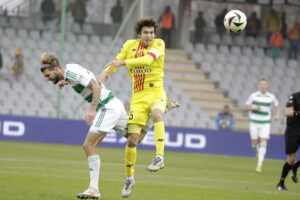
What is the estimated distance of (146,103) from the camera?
1291cm

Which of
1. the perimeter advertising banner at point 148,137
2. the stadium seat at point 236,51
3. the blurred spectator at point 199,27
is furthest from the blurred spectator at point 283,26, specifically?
the perimeter advertising banner at point 148,137

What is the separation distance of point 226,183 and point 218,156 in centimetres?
1001

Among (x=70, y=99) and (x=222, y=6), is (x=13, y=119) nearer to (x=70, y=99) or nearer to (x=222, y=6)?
(x=70, y=99)

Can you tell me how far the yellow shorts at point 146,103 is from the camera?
12.6 metres

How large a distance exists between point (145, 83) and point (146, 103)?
35 cm

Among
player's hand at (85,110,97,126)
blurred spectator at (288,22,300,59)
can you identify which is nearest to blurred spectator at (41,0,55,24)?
blurred spectator at (288,22,300,59)

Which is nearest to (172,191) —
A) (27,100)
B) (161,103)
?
(161,103)

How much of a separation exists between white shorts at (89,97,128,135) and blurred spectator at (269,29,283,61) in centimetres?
2371

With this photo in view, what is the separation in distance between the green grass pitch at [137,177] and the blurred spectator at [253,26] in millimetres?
11545

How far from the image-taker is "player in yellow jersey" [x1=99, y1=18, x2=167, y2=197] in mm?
12352

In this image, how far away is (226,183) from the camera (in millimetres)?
16188

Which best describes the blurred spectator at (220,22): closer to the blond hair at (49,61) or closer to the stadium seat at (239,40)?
the stadium seat at (239,40)

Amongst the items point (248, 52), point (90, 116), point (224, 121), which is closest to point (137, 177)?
point (90, 116)

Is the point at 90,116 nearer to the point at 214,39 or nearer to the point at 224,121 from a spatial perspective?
the point at 224,121
